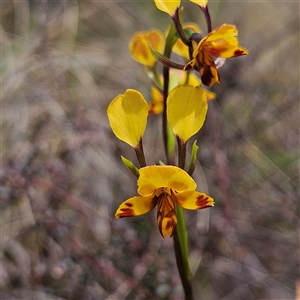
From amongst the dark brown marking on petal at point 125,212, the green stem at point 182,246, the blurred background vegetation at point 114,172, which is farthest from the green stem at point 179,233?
the blurred background vegetation at point 114,172

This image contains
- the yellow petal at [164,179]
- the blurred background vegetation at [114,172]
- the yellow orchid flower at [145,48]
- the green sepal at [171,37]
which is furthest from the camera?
the blurred background vegetation at [114,172]

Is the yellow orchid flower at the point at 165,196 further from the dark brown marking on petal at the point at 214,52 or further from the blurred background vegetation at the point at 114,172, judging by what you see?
the blurred background vegetation at the point at 114,172

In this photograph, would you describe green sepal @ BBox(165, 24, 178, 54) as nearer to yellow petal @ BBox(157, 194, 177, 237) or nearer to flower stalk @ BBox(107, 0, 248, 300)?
flower stalk @ BBox(107, 0, 248, 300)

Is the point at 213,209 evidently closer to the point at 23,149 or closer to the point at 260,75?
the point at 23,149

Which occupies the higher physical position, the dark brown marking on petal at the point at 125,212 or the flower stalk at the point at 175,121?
the flower stalk at the point at 175,121

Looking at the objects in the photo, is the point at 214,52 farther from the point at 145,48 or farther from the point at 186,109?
the point at 145,48

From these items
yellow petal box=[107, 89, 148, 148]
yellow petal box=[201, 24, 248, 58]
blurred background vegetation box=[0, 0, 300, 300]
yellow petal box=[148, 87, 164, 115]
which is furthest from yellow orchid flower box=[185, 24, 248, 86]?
blurred background vegetation box=[0, 0, 300, 300]

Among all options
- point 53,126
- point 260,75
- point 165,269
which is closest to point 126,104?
point 165,269
